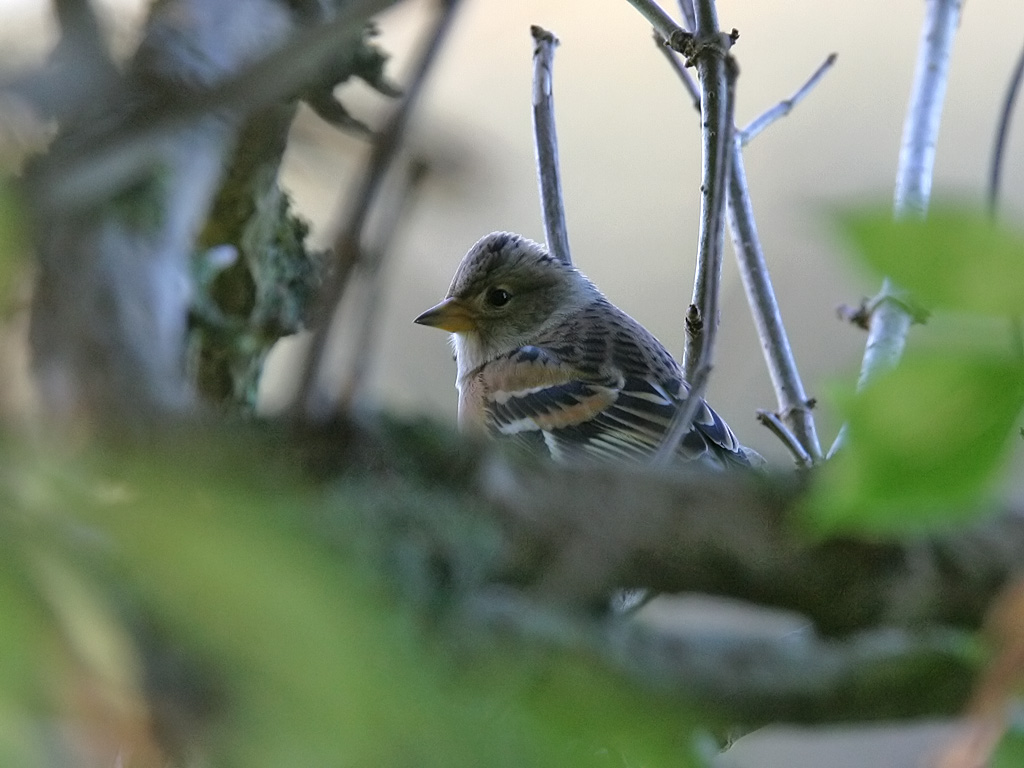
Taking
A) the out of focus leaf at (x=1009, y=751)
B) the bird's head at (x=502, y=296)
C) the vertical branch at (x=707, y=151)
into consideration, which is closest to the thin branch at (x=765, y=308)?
the vertical branch at (x=707, y=151)

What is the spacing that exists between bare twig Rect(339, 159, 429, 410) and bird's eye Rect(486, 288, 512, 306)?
80.1 inches

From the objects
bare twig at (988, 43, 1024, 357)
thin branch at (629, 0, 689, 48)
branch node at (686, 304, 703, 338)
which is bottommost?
branch node at (686, 304, 703, 338)

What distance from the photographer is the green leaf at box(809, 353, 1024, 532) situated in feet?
1.15

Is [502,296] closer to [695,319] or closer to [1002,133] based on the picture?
[695,319]

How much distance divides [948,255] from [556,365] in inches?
75.2

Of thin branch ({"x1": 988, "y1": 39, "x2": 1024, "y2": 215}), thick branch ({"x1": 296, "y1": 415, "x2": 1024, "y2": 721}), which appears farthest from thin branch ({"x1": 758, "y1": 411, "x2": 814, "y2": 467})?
thick branch ({"x1": 296, "y1": 415, "x2": 1024, "y2": 721})

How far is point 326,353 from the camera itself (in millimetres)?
426

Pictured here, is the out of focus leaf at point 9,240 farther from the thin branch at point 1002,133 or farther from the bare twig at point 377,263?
the thin branch at point 1002,133

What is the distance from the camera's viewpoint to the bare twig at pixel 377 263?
383mm

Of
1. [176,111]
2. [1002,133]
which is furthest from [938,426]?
[1002,133]

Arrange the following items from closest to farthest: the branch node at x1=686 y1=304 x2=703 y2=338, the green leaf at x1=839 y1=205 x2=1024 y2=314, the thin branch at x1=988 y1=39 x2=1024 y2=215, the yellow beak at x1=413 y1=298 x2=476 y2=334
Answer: the green leaf at x1=839 y1=205 x2=1024 y2=314 < the thin branch at x1=988 y1=39 x2=1024 y2=215 < the branch node at x1=686 y1=304 x2=703 y2=338 < the yellow beak at x1=413 y1=298 x2=476 y2=334

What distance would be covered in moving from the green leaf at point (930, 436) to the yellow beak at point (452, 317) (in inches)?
79.4

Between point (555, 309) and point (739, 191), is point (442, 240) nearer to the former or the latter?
point (739, 191)

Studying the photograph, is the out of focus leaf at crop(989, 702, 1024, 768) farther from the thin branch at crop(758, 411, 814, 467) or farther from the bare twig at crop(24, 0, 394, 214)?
the thin branch at crop(758, 411, 814, 467)
